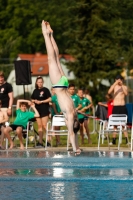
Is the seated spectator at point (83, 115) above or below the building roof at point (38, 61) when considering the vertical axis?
below

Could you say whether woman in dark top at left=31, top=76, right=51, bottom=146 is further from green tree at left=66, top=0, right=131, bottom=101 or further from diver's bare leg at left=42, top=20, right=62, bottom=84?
green tree at left=66, top=0, right=131, bottom=101

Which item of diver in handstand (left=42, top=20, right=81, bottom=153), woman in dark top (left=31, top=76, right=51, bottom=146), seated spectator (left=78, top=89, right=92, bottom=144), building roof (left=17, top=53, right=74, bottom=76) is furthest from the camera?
building roof (left=17, top=53, right=74, bottom=76)

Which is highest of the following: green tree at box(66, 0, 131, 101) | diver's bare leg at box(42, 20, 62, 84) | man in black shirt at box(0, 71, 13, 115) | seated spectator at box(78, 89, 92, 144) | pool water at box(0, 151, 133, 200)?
green tree at box(66, 0, 131, 101)

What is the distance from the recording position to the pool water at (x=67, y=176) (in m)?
9.22

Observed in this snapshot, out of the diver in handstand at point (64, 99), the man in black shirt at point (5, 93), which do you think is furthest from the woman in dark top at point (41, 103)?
the diver in handstand at point (64, 99)

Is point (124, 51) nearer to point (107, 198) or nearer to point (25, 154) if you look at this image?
point (25, 154)

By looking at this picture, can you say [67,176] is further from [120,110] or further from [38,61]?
[38,61]

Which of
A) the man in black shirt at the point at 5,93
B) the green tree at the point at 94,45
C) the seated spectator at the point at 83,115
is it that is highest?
the green tree at the point at 94,45

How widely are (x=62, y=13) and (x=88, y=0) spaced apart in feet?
112

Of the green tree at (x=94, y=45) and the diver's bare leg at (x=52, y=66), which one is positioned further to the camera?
the green tree at (x=94, y=45)

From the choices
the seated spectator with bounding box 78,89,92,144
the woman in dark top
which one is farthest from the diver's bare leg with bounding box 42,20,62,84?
the seated spectator with bounding box 78,89,92,144

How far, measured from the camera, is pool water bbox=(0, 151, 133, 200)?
922 cm

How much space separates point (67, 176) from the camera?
36.1 feet

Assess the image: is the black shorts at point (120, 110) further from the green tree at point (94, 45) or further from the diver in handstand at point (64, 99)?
the green tree at point (94, 45)
